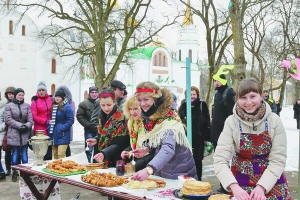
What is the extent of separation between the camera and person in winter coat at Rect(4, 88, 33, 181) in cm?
639

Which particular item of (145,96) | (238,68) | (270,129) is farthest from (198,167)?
(270,129)

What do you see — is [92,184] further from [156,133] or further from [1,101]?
[1,101]

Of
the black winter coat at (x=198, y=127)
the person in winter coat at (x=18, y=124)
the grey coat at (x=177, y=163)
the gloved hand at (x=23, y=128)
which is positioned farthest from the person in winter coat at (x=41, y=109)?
the grey coat at (x=177, y=163)

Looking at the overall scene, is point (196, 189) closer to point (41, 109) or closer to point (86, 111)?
point (86, 111)

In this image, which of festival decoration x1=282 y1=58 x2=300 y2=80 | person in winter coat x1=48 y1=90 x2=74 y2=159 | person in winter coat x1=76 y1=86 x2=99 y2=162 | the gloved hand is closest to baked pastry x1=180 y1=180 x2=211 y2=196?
festival decoration x1=282 y1=58 x2=300 y2=80

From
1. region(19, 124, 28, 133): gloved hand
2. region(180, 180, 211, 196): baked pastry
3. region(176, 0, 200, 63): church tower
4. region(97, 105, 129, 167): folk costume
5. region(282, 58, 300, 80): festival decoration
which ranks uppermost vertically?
region(176, 0, 200, 63): church tower

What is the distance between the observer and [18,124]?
6.37 m

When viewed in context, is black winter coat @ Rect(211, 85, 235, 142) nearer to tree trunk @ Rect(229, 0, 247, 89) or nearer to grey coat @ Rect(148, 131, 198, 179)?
tree trunk @ Rect(229, 0, 247, 89)

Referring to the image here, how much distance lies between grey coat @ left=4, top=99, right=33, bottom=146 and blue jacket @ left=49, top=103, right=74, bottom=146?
563 millimetres

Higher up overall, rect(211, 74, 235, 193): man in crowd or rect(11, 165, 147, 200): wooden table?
rect(211, 74, 235, 193): man in crowd

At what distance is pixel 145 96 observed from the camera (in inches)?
121

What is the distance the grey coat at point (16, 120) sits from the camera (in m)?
6.39

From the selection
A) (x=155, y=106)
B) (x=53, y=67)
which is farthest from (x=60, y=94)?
(x=53, y=67)

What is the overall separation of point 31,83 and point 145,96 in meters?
32.7
